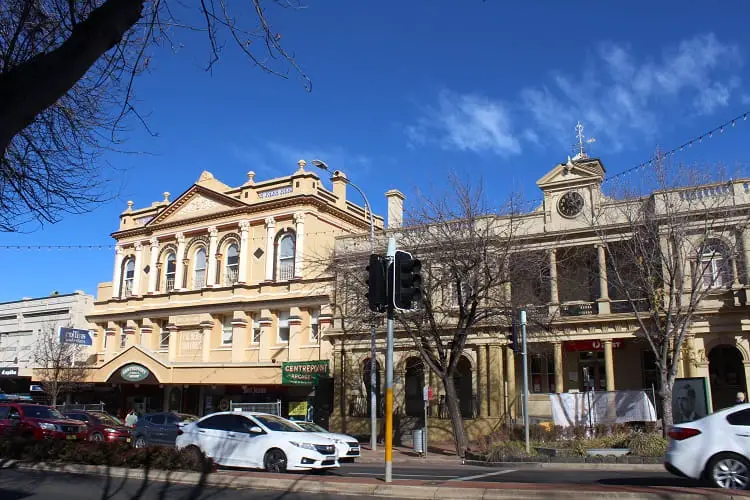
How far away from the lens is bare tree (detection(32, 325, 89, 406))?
125ft

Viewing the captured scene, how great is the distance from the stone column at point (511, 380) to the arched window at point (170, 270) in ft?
67.4

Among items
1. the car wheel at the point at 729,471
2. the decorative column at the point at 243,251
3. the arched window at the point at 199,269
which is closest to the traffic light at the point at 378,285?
the car wheel at the point at 729,471

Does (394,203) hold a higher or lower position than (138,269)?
higher

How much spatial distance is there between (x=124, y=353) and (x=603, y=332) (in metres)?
25.0

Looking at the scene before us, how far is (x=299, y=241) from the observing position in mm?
34406

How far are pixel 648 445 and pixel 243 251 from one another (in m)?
24.1

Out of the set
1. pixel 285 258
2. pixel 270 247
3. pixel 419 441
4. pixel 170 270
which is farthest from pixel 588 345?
pixel 170 270

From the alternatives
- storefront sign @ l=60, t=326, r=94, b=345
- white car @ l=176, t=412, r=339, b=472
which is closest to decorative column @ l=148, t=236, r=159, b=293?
storefront sign @ l=60, t=326, r=94, b=345

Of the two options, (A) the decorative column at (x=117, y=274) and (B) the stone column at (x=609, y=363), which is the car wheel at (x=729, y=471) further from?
Answer: (A) the decorative column at (x=117, y=274)

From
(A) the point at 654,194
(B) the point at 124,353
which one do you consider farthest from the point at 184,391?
(A) the point at 654,194

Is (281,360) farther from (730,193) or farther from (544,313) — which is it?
(730,193)

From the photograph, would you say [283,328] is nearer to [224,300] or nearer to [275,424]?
[224,300]

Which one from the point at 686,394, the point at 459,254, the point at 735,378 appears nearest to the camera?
the point at 686,394

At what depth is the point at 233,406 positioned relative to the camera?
32125mm
